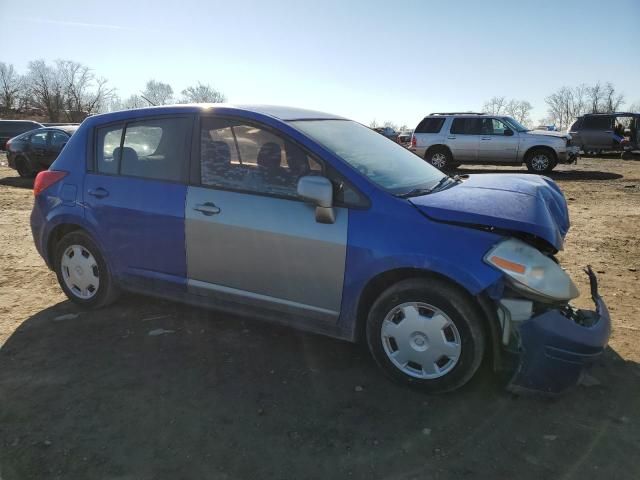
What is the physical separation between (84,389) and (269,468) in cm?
140

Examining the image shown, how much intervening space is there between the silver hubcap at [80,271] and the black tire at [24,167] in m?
11.0

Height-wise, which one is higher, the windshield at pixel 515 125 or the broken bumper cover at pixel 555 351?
the windshield at pixel 515 125

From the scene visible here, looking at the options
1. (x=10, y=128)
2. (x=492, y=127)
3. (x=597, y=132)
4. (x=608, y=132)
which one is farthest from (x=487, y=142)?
(x=10, y=128)

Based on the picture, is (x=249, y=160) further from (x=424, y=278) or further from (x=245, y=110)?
(x=424, y=278)

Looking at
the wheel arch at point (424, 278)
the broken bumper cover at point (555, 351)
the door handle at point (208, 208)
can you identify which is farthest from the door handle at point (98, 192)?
the broken bumper cover at point (555, 351)

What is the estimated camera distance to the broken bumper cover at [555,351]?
256cm

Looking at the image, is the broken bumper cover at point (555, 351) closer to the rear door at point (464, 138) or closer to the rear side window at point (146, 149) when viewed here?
the rear side window at point (146, 149)

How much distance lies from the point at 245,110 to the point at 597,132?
23.1 m

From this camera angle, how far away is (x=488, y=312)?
2.68m

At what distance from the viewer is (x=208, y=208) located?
3.36 m

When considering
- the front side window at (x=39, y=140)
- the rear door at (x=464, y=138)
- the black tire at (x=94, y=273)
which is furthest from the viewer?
the rear door at (x=464, y=138)

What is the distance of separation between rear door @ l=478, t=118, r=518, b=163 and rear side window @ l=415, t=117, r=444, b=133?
4.31 ft

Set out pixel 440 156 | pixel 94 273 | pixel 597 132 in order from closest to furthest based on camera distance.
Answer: pixel 94 273
pixel 440 156
pixel 597 132

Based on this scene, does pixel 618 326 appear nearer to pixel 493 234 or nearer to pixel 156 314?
pixel 493 234
